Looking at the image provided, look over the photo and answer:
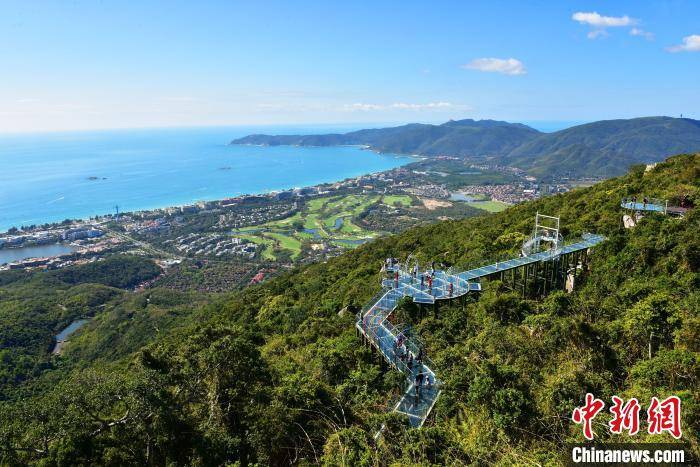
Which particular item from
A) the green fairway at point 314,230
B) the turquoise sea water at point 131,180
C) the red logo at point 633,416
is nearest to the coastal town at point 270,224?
the green fairway at point 314,230

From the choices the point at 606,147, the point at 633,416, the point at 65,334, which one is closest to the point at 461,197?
the point at 606,147

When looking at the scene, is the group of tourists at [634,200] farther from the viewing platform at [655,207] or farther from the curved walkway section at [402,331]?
the curved walkway section at [402,331]

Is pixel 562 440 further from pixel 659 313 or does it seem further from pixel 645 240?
pixel 645 240

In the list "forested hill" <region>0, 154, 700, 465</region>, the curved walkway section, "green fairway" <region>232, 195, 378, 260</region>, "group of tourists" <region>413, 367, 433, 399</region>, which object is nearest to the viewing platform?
"forested hill" <region>0, 154, 700, 465</region>

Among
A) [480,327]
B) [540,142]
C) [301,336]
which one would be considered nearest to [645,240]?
[480,327]

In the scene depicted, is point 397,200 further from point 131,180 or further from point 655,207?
point 131,180

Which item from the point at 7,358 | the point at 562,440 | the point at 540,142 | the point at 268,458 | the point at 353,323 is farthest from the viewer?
the point at 540,142
